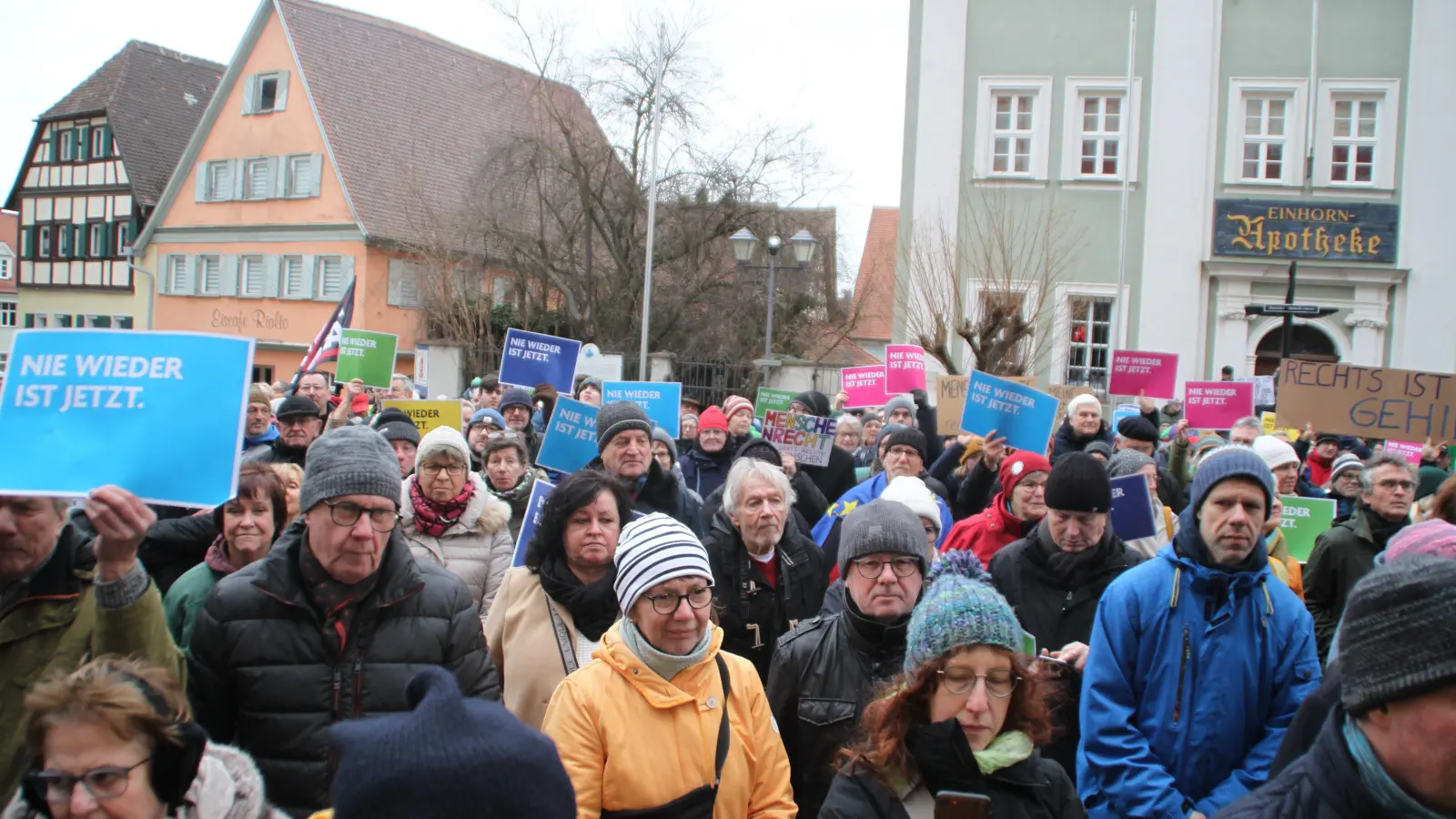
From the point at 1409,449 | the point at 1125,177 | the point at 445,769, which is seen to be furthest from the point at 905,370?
the point at 1125,177

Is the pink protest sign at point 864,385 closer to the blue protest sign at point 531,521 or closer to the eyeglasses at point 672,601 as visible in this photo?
the blue protest sign at point 531,521

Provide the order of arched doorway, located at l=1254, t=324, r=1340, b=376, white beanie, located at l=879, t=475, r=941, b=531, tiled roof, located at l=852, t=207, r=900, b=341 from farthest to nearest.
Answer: tiled roof, located at l=852, t=207, r=900, b=341, arched doorway, located at l=1254, t=324, r=1340, b=376, white beanie, located at l=879, t=475, r=941, b=531

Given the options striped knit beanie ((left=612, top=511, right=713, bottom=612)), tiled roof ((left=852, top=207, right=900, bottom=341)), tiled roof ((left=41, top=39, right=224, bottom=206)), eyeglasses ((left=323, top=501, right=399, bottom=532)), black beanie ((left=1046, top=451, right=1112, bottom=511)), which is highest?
tiled roof ((left=41, top=39, right=224, bottom=206))

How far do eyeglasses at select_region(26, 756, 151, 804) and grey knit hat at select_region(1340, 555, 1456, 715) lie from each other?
2.41 meters

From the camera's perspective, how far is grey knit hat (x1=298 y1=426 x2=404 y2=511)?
335 cm

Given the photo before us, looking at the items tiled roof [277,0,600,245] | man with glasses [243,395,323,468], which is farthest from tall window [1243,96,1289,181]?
man with glasses [243,395,323,468]

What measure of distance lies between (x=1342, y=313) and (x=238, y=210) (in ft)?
109

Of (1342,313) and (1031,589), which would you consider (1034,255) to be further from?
(1031,589)

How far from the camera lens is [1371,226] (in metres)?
22.9

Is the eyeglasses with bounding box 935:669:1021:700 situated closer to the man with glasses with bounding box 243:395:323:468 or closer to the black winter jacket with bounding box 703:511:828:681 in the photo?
the black winter jacket with bounding box 703:511:828:681

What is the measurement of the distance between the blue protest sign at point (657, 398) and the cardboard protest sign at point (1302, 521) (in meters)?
4.52

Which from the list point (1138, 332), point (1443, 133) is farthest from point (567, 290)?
point (1443, 133)

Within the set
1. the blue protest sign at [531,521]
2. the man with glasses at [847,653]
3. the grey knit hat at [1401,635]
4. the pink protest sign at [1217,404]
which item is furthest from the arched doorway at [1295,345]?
the grey knit hat at [1401,635]

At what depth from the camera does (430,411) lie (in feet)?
27.5
